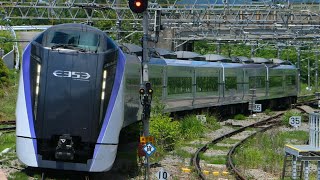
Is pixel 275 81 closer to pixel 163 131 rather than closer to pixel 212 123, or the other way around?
Result: pixel 212 123

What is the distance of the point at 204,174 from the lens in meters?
17.1

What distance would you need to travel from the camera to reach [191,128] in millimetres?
25797

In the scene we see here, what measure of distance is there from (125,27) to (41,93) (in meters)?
29.5

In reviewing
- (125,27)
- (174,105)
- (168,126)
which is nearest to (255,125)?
(174,105)

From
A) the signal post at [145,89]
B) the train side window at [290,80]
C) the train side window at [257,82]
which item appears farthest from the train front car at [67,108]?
the train side window at [290,80]

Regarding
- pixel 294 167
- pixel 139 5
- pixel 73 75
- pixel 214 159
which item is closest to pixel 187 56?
pixel 214 159

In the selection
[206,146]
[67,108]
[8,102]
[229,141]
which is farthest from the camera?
[8,102]

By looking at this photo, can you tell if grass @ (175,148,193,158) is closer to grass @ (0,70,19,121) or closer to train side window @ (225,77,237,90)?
grass @ (0,70,19,121)

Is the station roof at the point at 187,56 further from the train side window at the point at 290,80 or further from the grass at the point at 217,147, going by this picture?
the train side window at the point at 290,80

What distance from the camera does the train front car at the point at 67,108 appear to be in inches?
521

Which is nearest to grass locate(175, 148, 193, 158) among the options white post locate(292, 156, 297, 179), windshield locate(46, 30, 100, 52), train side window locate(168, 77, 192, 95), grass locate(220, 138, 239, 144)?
grass locate(220, 138, 239, 144)

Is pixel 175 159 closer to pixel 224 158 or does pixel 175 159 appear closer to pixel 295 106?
pixel 224 158

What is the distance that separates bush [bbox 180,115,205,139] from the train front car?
11.6 m

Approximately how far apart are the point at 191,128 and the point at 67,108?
12838mm
